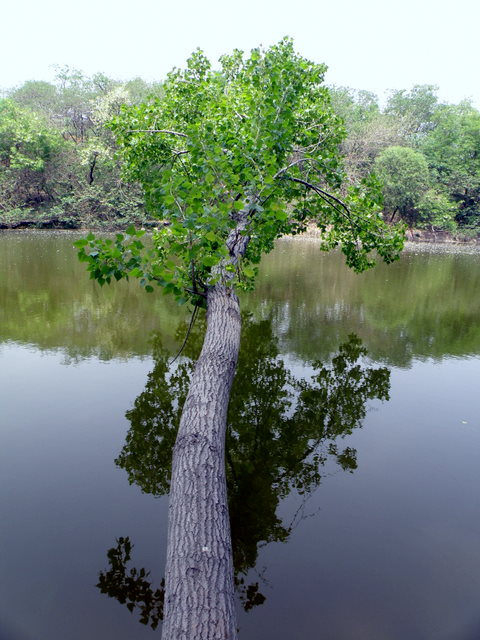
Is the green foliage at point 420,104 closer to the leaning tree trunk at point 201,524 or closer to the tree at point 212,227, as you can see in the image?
the tree at point 212,227

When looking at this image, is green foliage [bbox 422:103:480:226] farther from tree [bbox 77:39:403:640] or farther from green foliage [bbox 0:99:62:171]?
tree [bbox 77:39:403:640]

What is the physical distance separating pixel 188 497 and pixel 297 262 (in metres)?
16.7

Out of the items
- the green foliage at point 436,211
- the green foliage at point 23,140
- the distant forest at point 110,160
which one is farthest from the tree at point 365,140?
the green foliage at point 23,140

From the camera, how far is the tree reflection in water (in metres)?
3.25

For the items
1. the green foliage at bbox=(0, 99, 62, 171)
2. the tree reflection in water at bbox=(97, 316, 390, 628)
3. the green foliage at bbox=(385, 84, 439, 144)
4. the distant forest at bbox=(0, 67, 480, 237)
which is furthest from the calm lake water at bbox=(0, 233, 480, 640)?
the green foliage at bbox=(385, 84, 439, 144)

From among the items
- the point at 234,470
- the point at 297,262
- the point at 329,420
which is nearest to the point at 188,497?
the point at 234,470

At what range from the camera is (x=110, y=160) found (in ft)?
78.4

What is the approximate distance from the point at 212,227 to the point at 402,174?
31.6m

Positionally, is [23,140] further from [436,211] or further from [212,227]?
[212,227]

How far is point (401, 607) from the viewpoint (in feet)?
9.81

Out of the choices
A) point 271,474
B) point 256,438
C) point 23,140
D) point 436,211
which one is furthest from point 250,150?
point 436,211

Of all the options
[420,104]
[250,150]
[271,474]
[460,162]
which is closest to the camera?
[271,474]

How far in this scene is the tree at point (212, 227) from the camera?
2.50 meters

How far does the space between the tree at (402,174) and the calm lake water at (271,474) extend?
25.6m
